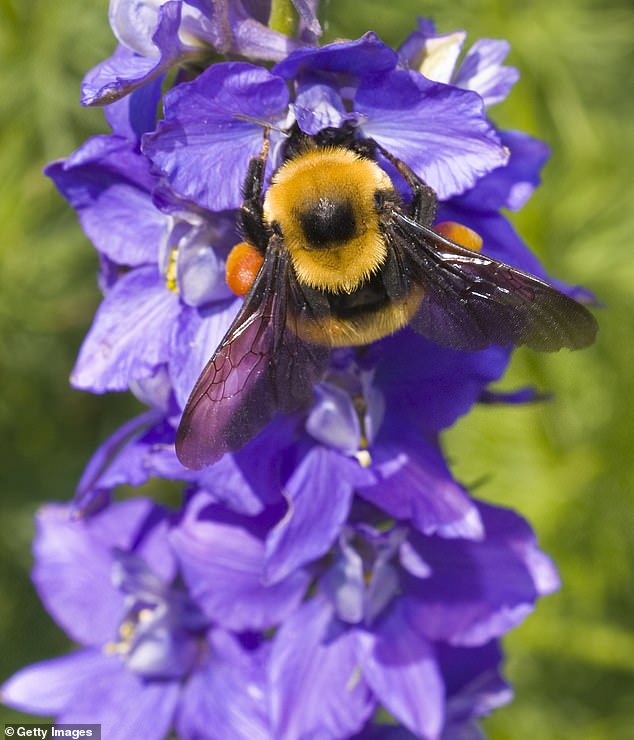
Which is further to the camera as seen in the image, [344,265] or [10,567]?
[10,567]

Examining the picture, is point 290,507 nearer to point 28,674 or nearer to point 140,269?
point 140,269

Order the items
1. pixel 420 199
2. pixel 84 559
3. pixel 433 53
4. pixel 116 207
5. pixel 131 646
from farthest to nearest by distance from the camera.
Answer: pixel 84 559 < pixel 131 646 < pixel 116 207 < pixel 433 53 < pixel 420 199

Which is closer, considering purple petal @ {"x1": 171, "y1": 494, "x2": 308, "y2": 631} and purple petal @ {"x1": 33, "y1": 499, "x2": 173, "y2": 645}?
A: purple petal @ {"x1": 171, "y1": 494, "x2": 308, "y2": 631}

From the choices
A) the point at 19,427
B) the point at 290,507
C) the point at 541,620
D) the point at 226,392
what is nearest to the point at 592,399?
the point at 541,620

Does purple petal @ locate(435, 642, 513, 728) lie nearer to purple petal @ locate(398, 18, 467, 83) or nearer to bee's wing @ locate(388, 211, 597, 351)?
bee's wing @ locate(388, 211, 597, 351)

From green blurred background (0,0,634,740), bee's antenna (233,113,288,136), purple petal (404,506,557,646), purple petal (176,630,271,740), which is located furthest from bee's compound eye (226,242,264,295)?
green blurred background (0,0,634,740)

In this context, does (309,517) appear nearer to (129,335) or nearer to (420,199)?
(129,335)

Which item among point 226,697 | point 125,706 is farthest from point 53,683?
point 226,697
